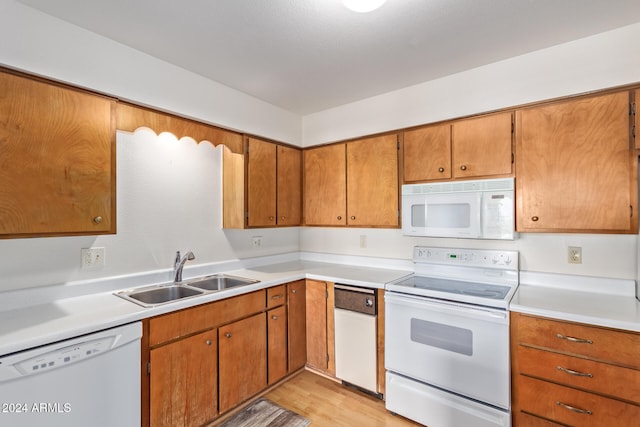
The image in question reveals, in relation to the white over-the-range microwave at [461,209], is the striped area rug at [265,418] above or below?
below

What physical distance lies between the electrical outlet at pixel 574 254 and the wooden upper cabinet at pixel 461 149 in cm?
65

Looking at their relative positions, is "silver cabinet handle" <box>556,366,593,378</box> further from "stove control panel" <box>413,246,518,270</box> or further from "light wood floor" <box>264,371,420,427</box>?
"light wood floor" <box>264,371,420,427</box>

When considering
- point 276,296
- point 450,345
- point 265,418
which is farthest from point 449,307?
point 265,418

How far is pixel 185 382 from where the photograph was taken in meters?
1.83

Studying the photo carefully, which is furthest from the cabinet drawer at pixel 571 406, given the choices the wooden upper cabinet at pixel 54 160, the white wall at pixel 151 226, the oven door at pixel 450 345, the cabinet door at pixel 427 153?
the wooden upper cabinet at pixel 54 160

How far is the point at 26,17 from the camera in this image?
1575 millimetres

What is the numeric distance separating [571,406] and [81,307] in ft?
8.69

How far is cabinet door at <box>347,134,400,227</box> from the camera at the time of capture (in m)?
2.63

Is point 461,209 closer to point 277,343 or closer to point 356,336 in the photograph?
point 356,336

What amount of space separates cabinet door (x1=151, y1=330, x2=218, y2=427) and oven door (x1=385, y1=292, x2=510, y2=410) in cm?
121

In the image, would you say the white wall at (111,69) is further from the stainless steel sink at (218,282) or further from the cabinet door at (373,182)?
the stainless steel sink at (218,282)

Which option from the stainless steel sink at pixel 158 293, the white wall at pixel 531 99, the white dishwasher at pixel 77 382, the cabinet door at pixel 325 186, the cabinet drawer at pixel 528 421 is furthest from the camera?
the cabinet door at pixel 325 186

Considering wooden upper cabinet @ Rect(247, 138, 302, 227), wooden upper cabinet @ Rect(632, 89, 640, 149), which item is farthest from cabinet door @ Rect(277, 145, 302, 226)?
wooden upper cabinet @ Rect(632, 89, 640, 149)

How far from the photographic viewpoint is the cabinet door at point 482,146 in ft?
6.95
